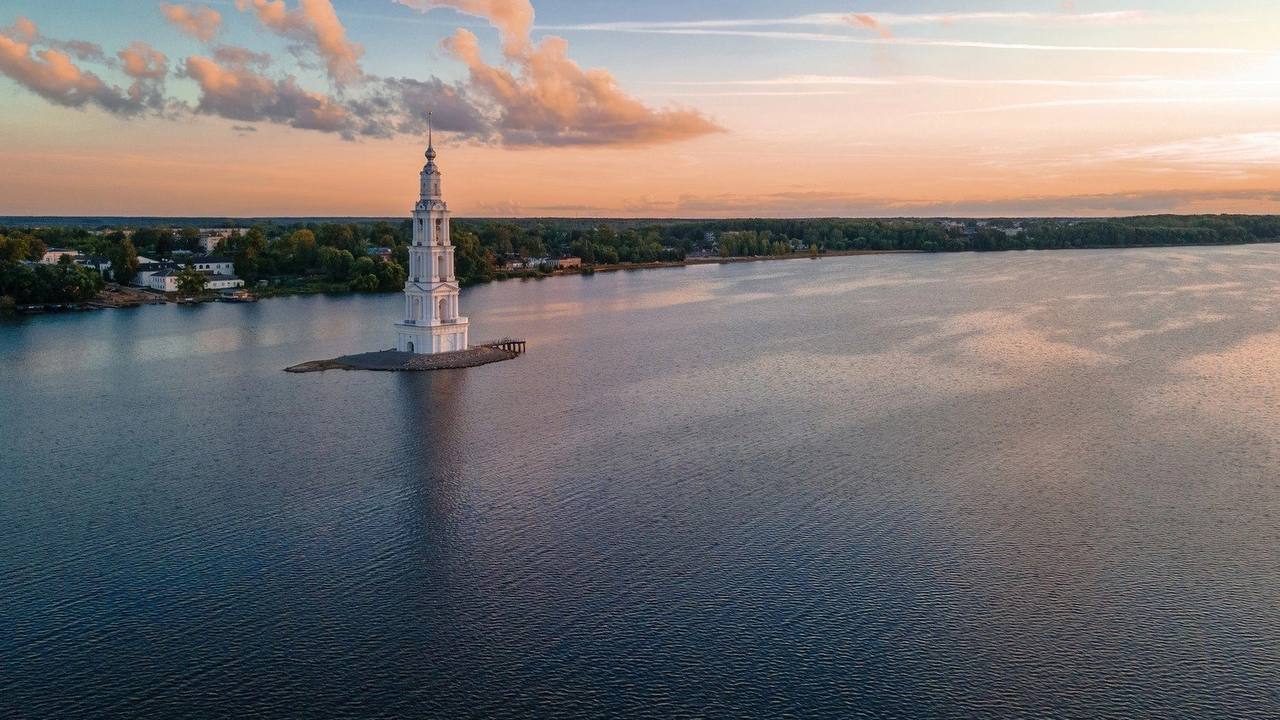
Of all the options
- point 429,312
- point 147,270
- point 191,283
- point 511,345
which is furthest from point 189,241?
point 429,312

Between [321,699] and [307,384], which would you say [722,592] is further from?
[307,384]

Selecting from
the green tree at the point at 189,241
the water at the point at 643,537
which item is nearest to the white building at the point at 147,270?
the green tree at the point at 189,241

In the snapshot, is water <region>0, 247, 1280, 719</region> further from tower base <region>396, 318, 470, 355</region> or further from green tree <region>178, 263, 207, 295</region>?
green tree <region>178, 263, 207, 295</region>

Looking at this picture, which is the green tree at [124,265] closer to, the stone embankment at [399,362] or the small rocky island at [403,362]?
the small rocky island at [403,362]

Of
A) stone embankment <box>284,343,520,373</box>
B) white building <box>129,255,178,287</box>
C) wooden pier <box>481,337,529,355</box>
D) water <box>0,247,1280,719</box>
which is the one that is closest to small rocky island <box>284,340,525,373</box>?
stone embankment <box>284,343,520,373</box>

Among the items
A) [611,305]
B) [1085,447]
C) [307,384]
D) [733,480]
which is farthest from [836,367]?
[611,305]

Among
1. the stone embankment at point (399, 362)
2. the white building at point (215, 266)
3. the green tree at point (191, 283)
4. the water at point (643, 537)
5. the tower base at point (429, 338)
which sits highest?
the white building at point (215, 266)

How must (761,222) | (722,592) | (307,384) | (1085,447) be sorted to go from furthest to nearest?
(761,222) → (307,384) → (1085,447) → (722,592)
